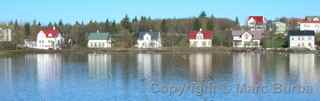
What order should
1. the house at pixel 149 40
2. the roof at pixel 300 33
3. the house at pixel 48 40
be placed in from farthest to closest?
1. the house at pixel 149 40
2. the house at pixel 48 40
3. the roof at pixel 300 33

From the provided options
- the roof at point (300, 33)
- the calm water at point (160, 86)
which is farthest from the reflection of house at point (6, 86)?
the roof at point (300, 33)

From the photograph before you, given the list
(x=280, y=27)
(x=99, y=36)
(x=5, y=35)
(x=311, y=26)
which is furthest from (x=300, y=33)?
(x=5, y=35)

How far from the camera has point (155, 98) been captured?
17609mm

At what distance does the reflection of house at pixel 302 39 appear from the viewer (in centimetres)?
6038

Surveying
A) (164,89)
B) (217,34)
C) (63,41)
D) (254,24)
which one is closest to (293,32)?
(217,34)

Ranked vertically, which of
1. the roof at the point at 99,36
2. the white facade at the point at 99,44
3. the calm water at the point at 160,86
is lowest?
the calm water at the point at 160,86

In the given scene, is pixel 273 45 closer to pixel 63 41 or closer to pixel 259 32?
pixel 259 32

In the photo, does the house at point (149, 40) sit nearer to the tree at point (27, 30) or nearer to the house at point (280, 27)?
the house at point (280, 27)

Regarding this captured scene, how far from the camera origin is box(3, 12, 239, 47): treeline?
6538 cm

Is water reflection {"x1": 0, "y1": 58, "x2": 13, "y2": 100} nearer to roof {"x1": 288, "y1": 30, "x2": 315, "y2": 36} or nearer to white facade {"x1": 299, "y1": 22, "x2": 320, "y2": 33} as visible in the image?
roof {"x1": 288, "y1": 30, "x2": 315, "y2": 36}

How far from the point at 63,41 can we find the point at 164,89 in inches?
1856

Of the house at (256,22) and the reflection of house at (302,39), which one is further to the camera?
the house at (256,22)

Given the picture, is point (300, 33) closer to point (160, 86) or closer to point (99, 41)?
point (99, 41)

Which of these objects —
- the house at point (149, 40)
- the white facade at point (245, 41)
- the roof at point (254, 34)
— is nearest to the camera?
the white facade at point (245, 41)
